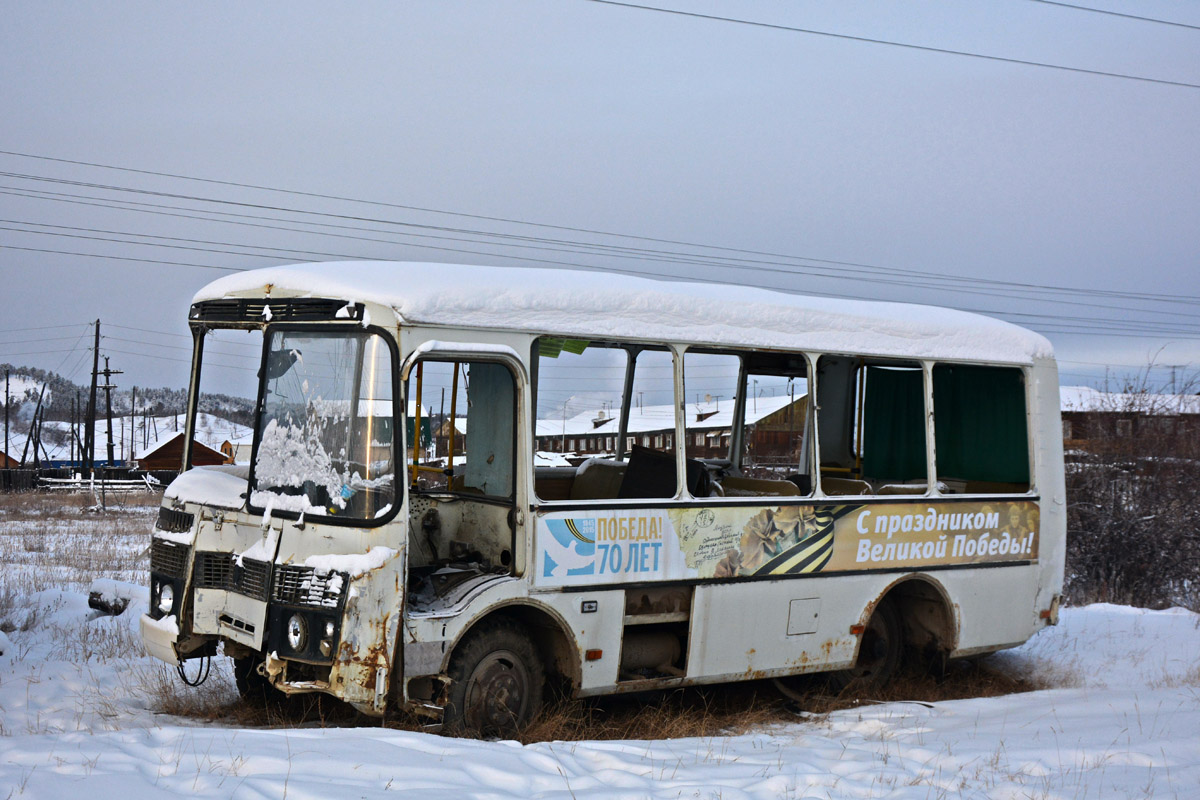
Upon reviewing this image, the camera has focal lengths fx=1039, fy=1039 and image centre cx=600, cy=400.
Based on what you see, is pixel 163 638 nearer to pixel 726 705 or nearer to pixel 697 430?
pixel 697 430

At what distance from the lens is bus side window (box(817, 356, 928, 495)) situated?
977 centimetres

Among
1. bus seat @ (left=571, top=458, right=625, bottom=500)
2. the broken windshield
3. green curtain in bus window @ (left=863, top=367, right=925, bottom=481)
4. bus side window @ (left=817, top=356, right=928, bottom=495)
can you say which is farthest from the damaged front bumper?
green curtain in bus window @ (left=863, top=367, right=925, bottom=481)

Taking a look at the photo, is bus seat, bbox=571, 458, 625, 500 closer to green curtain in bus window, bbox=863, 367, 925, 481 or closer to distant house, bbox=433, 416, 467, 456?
distant house, bbox=433, 416, 467, 456

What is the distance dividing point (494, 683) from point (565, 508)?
3.63 ft

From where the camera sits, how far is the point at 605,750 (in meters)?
5.75

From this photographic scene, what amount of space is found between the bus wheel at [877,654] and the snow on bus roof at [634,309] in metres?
2.13

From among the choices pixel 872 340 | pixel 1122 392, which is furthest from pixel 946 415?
pixel 1122 392

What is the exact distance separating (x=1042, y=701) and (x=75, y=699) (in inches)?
271

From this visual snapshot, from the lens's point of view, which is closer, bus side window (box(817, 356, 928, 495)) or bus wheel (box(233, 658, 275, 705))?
bus wheel (box(233, 658, 275, 705))

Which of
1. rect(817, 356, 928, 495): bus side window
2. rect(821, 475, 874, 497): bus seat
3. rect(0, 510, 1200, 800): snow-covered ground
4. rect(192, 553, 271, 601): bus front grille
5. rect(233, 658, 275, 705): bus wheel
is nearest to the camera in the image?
rect(0, 510, 1200, 800): snow-covered ground

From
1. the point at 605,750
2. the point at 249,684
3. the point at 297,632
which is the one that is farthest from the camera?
the point at 249,684

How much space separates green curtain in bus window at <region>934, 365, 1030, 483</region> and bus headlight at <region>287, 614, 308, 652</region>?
5623 millimetres

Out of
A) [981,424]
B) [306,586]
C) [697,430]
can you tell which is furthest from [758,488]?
[306,586]

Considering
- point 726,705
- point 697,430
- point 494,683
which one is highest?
point 697,430
